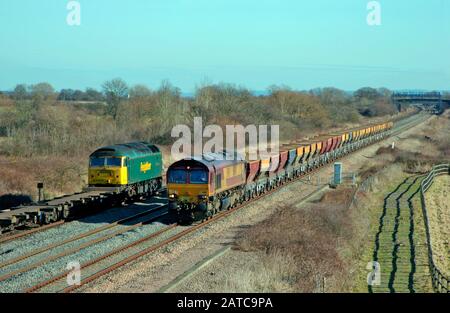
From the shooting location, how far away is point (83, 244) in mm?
21969

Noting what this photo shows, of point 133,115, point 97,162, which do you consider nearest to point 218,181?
point 97,162

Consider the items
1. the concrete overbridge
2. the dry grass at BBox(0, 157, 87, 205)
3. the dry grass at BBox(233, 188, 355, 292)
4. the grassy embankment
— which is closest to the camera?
the dry grass at BBox(233, 188, 355, 292)

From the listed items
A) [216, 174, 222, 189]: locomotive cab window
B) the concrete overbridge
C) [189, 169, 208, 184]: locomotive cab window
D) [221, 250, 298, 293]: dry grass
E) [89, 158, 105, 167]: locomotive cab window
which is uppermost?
the concrete overbridge

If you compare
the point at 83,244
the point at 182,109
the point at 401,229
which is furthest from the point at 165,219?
the point at 182,109

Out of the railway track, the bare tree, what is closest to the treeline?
the bare tree

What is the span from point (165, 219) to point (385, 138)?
199 feet

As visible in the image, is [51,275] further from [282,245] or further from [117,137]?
[117,137]

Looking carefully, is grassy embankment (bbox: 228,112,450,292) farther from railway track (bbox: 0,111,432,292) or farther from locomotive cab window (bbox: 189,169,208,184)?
locomotive cab window (bbox: 189,169,208,184)

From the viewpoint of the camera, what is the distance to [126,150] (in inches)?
1179

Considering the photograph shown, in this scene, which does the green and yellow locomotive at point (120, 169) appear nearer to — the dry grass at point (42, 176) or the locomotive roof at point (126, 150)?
the locomotive roof at point (126, 150)

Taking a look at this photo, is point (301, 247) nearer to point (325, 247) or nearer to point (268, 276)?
point (325, 247)

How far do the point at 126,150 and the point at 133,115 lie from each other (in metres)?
33.4

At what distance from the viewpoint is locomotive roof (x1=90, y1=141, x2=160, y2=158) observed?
29234 millimetres

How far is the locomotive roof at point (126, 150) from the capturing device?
95.9 ft
